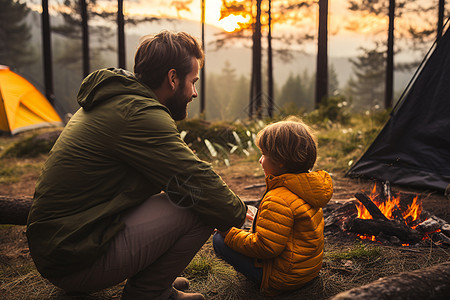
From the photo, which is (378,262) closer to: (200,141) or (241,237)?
(241,237)

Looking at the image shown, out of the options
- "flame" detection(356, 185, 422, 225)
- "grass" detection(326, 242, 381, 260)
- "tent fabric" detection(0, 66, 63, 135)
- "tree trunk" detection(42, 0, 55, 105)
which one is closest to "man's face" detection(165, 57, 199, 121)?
"grass" detection(326, 242, 381, 260)

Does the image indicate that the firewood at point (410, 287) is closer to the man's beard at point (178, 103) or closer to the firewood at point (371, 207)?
the firewood at point (371, 207)

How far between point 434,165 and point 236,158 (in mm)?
3423

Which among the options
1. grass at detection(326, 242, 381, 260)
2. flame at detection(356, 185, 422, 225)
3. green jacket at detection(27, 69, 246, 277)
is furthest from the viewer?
flame at detection(356, 185, 422, 225)

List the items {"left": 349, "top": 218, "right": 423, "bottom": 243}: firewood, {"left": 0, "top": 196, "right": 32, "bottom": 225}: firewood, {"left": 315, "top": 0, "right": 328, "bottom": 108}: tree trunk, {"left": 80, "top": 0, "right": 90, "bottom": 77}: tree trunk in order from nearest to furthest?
1. {"left": 349, "top": 218, "right": 423, "bottom": 243}: firewood
2. {"left": 0, "top": 196, "right": 32, "bottom": 225}: firewood
3. {"left": 315, "top": 0, "right": 328, "bottom": 108}: tree trunk
4. {"left": 80, "top": 0, "right": 90, "bottom": 77}: tree trunk

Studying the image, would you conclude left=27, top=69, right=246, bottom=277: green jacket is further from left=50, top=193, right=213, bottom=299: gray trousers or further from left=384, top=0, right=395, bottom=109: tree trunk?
left=384, top=0, right=395, bottom=109: tree trunk

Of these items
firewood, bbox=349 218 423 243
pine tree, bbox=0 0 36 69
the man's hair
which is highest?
pine tree, bbox=0 0 36 69

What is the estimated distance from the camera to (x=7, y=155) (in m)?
7.39

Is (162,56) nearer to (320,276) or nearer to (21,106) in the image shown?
(320,276)

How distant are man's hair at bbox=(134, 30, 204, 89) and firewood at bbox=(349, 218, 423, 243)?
6.07ft

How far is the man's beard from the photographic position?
2.10 m

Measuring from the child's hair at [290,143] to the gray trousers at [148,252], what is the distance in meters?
0.56

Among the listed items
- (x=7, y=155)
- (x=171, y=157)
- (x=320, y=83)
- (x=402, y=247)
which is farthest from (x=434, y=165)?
(x=320, y=83)

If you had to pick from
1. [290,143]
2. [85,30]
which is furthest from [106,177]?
[85,30]
